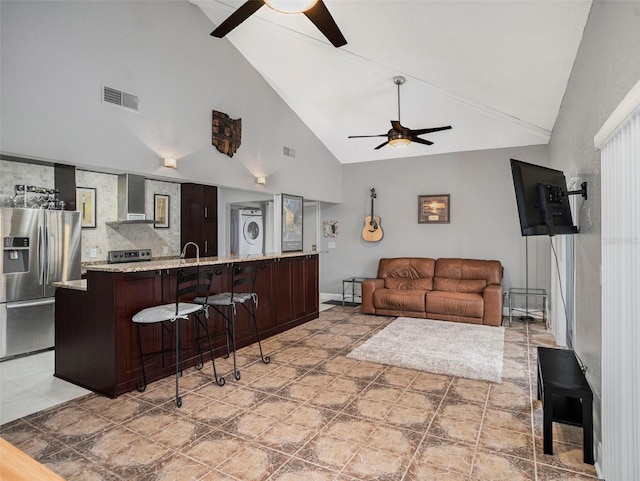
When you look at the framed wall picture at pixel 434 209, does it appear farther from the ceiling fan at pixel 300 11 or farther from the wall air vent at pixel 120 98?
the wall air vent at pixel 120 98

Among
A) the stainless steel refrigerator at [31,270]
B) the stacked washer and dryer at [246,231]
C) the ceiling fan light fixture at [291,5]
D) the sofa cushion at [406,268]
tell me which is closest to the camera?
the ceiling fan light fixture at [291,5]

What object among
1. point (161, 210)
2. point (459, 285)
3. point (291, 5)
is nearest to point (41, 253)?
point (161, 210)

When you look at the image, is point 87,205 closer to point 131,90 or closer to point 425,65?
point 131,90

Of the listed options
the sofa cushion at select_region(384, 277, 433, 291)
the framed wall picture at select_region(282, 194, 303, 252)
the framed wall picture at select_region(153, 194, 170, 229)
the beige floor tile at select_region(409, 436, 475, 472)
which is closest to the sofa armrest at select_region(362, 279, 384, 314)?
the sofa cushion at select_region(384, 277, 433, 291)

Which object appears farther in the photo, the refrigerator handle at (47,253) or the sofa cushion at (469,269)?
the sofa cushion at (469,269)

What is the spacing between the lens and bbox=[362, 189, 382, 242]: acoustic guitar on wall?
285 inches

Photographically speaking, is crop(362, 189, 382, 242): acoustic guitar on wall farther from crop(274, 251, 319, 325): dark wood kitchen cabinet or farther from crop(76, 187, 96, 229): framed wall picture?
crop(76, 187, 96, 229): framed wall picture

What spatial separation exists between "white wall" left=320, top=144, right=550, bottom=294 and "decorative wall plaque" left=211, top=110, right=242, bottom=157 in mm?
3024

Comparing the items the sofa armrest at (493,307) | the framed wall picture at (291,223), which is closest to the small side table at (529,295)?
the sofa armrest at (493,307)

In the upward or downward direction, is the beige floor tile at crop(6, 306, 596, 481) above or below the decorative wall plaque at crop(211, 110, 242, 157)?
below

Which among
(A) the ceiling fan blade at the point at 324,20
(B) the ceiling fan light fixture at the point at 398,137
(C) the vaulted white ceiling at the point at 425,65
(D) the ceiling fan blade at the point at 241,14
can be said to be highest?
(C) the vaulted white ceiling at the point at 425,65

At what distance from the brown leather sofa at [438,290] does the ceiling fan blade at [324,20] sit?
4.13 metres

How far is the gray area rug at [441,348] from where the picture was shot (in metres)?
3.69

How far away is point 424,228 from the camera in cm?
691
